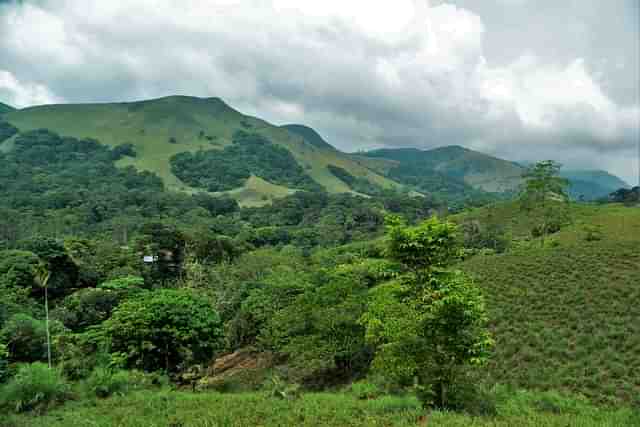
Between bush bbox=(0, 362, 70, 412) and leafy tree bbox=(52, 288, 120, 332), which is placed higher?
bush bbox=(0, 362, 70, 412)

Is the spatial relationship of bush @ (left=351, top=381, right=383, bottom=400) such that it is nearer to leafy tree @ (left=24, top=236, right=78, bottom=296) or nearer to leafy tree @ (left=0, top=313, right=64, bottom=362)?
leafy tree @ (left=0, top=313, right=64, bottom=362)

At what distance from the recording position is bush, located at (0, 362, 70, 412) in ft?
31.5

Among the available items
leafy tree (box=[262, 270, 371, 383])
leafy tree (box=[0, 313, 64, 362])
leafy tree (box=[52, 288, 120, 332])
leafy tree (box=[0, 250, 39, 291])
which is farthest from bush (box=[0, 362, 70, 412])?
leafy tree (box=[0, 250, 39, 291])

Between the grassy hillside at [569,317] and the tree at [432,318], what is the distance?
20.2 feet

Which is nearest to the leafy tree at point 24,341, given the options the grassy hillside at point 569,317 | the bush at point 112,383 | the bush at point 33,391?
the bush at point 112,383

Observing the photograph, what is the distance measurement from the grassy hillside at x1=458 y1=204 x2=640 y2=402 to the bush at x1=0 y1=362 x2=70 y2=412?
13570 millimetres

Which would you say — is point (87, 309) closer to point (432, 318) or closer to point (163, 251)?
point (163, 251)

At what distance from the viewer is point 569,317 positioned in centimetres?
1709

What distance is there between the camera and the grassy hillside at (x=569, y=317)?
1276cm

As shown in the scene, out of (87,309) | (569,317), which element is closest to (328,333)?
(569,317)

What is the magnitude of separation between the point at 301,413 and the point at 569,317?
14.1 metres

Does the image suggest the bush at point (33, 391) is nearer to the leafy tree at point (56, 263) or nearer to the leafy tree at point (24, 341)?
the leafy tree at point (24, 341)

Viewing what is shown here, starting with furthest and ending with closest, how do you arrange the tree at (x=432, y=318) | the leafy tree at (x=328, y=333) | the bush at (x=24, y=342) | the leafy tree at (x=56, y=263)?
the leafy tree at (x=56, y=263) < the bush at (x=24, y=342) < the leafy tree at (x=328, y=333) < the tree at (x=432, y=318)

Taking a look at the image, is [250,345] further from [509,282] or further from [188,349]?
[509,282]
